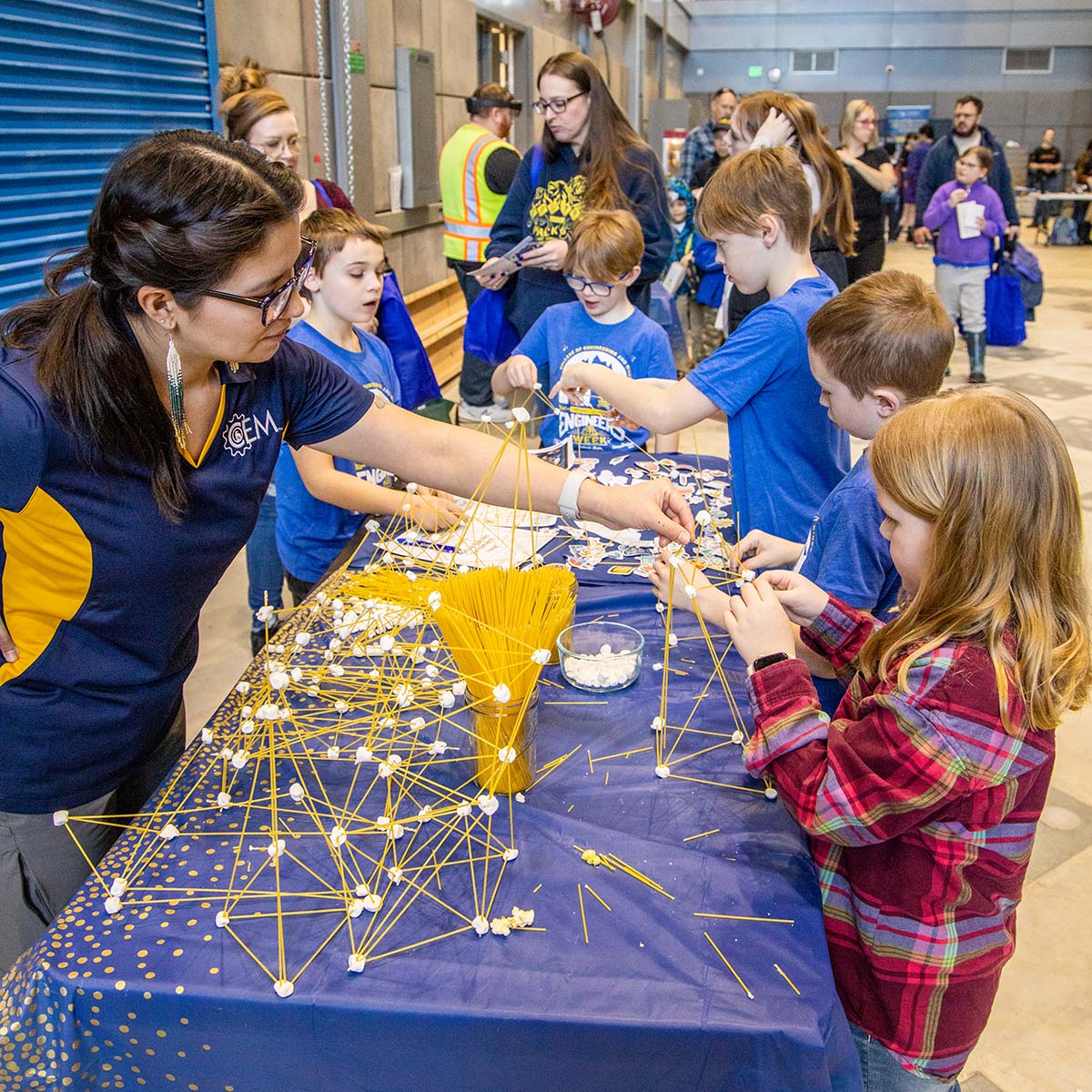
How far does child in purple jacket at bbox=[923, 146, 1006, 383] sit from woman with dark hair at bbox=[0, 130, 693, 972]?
21.2ft

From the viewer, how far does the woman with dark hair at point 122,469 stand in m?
1.29

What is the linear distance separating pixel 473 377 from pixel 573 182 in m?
1.75

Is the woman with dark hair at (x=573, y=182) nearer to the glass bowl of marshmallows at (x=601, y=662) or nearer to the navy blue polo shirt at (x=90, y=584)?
the glass bowl of marshmallows at (x=601, y=662)

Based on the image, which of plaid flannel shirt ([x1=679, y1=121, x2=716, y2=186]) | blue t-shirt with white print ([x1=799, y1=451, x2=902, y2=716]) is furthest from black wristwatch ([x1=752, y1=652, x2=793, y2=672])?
plaid flannel shirt ([x1=679, y1=121, x2=716, y2=186])

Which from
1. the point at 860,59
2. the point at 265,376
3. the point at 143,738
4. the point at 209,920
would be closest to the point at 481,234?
the point at 265,376

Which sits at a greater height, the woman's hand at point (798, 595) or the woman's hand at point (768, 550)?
the woman's hand at point (798, 595)

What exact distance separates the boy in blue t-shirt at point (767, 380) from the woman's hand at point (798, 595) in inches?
27.9

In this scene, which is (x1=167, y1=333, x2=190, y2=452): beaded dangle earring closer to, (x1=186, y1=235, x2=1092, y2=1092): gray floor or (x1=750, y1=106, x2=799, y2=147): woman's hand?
(x1=186, y1=235, x2=1092, y2=1092): gray floor

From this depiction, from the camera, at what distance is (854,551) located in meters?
1.70

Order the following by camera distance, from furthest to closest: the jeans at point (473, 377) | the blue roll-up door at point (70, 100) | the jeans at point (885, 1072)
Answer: the jeans at point (473, 377) < the blue roll-up door at point (70, 100) < the jeans at point (885, 1072)

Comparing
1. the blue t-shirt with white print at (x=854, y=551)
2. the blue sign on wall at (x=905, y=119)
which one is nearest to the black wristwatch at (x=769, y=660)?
the blue t-shirt with white print at (x=854, y=551)

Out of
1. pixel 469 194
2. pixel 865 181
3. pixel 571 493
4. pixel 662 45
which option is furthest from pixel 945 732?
pixel 662 45

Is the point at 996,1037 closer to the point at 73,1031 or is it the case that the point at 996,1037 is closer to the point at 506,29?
the point at 73,1031

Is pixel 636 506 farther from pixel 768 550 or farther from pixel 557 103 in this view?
pixel 557 103
